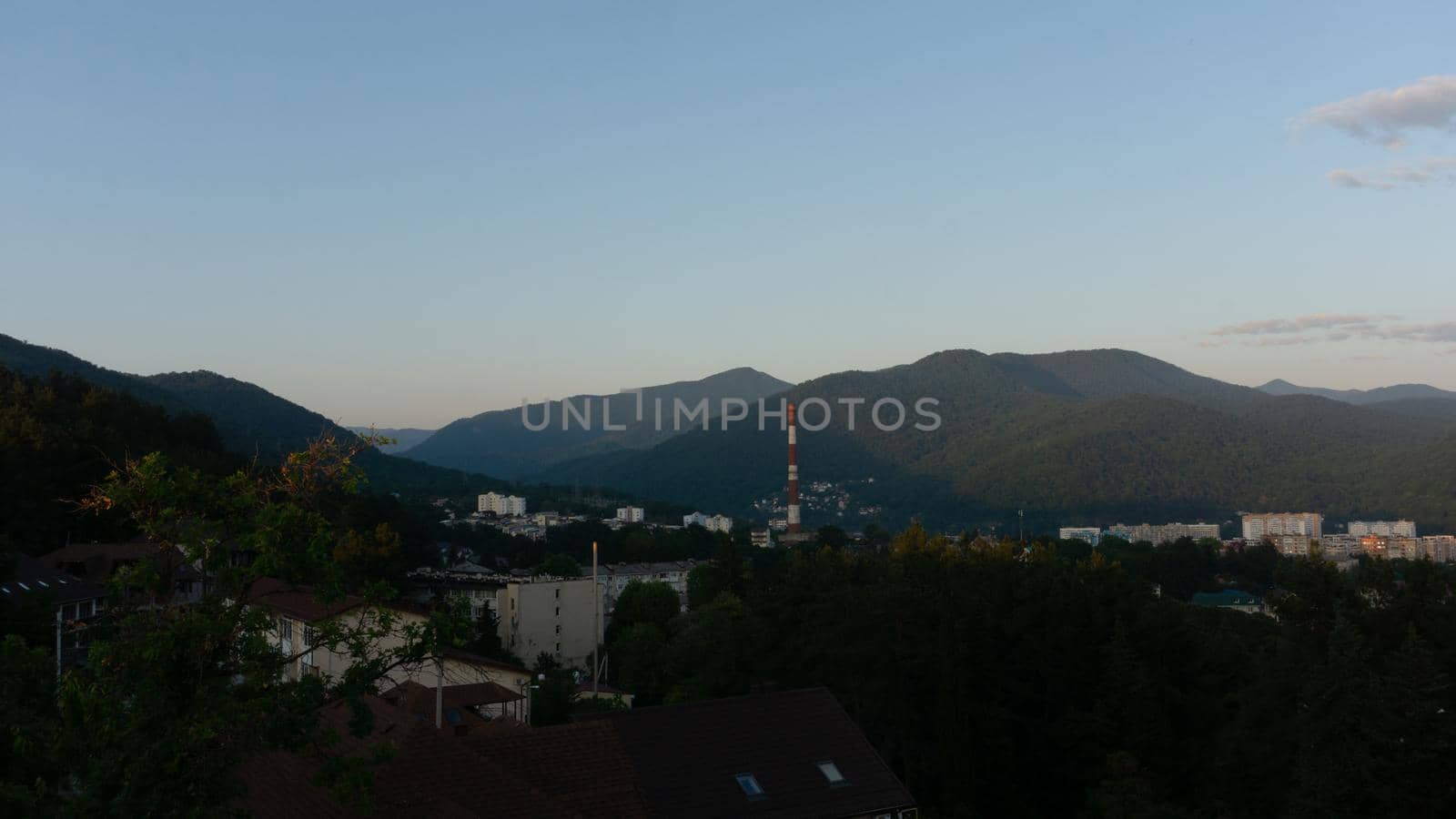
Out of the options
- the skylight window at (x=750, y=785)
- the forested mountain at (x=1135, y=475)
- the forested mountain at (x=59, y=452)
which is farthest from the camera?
the forested mountain at (x=1135, y=475)

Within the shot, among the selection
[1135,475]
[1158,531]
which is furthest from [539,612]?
[1135,475]

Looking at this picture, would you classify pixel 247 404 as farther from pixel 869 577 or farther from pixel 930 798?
pixel 930 798

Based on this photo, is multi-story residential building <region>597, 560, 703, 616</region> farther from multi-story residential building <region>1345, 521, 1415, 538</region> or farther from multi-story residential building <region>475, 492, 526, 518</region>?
multi-story residential building <region>1345, 521, 1415, 538</region>

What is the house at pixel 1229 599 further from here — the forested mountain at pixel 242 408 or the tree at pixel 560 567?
the forested mountain at pixel 242 408

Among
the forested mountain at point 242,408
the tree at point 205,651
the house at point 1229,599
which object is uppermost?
the forested mountain at point 242,408

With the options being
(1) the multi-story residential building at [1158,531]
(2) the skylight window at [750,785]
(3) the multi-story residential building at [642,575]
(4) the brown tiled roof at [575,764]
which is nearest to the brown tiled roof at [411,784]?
(4) the brown tiled roof at [575,764]

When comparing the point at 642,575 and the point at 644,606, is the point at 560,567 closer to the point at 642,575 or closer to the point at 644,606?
the point at 642,575
